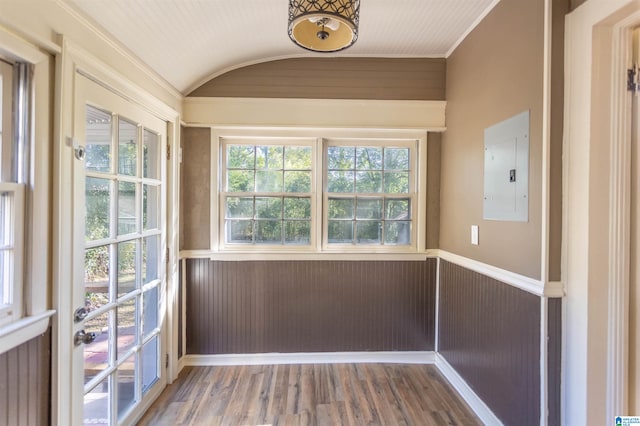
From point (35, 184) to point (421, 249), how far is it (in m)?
2.50

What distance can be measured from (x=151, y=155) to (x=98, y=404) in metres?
1.51

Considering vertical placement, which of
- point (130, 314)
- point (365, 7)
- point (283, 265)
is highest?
point (365, 7)

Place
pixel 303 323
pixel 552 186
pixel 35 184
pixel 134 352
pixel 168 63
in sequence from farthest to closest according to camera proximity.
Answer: pixel 303 323
pixel 168 63
pixel 134 352
pixel 552 186
pixel 35 184

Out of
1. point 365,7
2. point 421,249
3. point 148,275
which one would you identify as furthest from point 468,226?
point 148,275

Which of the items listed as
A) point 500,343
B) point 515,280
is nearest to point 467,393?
point 500,343

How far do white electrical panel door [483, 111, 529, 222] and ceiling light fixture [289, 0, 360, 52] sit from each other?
1034mm

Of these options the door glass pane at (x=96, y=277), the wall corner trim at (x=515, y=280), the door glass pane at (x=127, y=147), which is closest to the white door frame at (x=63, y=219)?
the door glass pane at (x=96, y=277)

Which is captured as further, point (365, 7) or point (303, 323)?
point (303, 323)

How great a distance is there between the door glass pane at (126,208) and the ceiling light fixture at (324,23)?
1.30 metres

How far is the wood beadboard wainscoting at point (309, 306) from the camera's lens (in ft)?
8.40

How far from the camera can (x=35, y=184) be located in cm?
120

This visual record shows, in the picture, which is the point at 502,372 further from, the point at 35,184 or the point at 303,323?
the point at 35,184

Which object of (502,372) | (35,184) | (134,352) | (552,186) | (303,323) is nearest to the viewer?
(35,184)

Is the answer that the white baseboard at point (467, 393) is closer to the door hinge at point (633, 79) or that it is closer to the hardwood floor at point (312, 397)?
the hardwood floor at point (312, 397)
